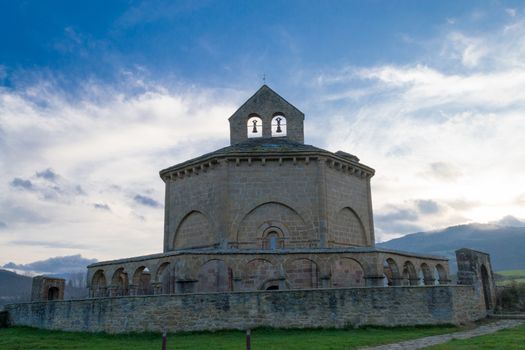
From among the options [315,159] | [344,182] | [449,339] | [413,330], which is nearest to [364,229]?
[344,182]

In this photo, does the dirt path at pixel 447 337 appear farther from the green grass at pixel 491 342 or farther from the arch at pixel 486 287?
the arch at pixel 486 287

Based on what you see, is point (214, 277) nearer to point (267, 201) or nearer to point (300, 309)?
point (267, 201)

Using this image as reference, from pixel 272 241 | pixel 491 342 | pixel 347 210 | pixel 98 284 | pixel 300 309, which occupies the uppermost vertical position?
pixel 347 210

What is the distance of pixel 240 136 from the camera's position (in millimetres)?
28688

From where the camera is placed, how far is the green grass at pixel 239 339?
44.0ft

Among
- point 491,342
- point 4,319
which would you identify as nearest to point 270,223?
point 491,342

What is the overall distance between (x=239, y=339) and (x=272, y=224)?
9176 millimetres

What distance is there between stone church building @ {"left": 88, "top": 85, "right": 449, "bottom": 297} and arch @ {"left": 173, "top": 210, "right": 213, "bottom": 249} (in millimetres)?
52

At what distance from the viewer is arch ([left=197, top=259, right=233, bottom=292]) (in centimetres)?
2211

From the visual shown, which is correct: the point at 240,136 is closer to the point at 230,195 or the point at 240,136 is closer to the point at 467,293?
the point at 230,195

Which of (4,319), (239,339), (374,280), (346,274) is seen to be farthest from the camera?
(4,319)

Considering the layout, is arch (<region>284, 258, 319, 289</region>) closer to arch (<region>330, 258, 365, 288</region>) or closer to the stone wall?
arch (<region>330, 258, 365, 288</region>)

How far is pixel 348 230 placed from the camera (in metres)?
25.4

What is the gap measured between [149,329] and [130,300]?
139 cm
